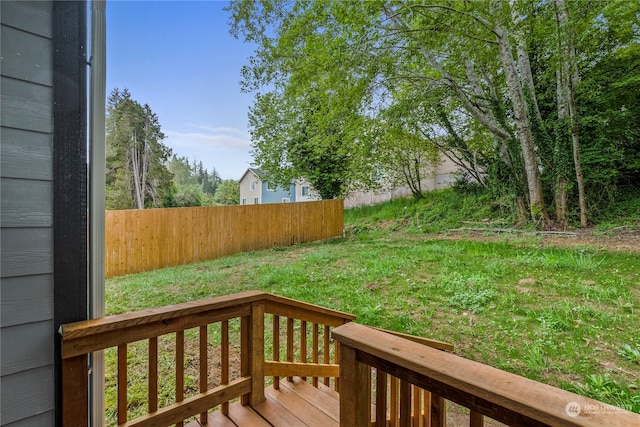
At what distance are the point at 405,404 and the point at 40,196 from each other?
3.95ft

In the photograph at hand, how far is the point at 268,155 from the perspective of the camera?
1020 centimetres

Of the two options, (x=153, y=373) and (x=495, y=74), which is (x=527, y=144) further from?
(x=153, y=373)

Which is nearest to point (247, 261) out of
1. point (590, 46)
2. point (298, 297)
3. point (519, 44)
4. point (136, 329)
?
point (298, 297)

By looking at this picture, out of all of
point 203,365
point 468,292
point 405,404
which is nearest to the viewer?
point 405,404

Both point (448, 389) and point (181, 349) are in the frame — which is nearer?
point (448, 389)

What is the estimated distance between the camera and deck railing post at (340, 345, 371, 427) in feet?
2.53

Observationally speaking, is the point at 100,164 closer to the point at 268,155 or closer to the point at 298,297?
the point at 298,297

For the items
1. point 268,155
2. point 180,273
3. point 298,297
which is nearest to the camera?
point 298,297

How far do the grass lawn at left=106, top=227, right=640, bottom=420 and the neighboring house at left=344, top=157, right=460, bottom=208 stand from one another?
4129 mm

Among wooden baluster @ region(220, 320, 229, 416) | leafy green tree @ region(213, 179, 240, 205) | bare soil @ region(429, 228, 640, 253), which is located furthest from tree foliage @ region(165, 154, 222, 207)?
bare soil @ region(429, 228, 640, 253)

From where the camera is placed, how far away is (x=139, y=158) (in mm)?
2383

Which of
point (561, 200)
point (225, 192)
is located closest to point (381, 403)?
point (561, 200)

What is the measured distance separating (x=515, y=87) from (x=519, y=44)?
2.29 ft

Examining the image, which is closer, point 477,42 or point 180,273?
point 180,273
